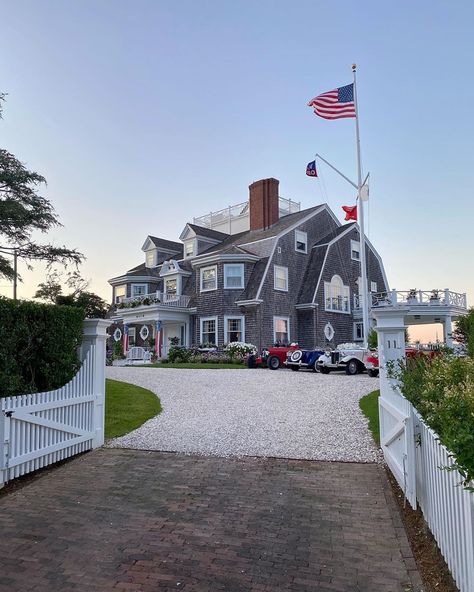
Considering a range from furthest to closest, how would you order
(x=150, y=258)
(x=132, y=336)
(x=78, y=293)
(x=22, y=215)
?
(x=78, y=293) → (x=150, y=258) → (x=132, y=336) → (x=22, y=215)

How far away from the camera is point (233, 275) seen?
26.3m

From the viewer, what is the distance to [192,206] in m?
40.2

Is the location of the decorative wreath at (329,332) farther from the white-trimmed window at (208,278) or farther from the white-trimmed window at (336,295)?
the white-trimmed window at (208,278)

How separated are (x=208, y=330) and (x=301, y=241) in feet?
27.4

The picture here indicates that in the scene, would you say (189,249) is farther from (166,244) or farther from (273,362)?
(273,362)

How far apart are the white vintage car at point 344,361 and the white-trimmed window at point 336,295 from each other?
387 inches

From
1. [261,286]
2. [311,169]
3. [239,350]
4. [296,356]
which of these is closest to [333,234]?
[311,169]

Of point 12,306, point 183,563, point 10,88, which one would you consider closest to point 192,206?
point 10,88

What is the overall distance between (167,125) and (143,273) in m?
19.5

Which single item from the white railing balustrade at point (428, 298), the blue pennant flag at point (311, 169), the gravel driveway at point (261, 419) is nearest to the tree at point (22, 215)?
the gravel driveway at point (261, 419)

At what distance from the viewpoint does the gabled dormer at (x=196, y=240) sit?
31562mm

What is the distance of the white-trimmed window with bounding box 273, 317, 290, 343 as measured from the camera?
2555cm

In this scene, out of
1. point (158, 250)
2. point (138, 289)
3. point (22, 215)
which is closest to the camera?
point (22, 215)

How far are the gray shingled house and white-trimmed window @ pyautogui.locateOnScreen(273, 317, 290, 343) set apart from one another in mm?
61
